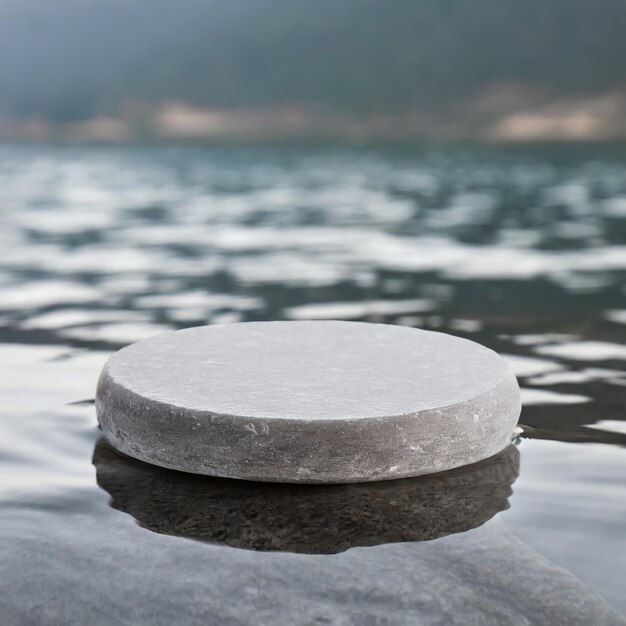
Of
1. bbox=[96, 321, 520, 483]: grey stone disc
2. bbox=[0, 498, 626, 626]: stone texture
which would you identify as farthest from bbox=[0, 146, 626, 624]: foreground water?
bbox=[96, 321, 520, 483]: grey stone disc

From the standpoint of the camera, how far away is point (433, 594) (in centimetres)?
276

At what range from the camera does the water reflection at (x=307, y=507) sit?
311cm

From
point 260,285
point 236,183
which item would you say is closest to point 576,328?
point 260,285

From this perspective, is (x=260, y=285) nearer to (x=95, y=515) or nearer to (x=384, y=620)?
(x=95, y=515)

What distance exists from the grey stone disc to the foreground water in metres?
0.12

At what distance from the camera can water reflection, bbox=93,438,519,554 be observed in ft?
10.2

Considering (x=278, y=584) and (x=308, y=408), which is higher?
(x=308, y=408)

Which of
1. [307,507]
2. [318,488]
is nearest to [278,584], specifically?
[307,507]

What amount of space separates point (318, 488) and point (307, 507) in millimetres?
145

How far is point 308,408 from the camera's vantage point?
3381 mm

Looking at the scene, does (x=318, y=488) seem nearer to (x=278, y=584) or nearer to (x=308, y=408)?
(x=308, y=408)

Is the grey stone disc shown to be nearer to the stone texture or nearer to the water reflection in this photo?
the water reflection

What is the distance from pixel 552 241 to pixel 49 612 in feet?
35.3

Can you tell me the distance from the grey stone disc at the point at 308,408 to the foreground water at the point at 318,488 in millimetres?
117
